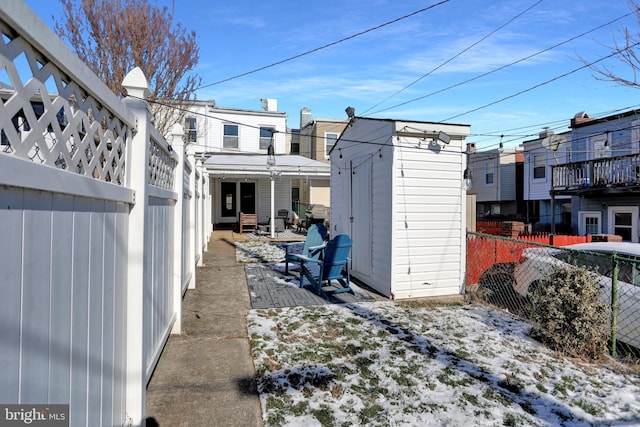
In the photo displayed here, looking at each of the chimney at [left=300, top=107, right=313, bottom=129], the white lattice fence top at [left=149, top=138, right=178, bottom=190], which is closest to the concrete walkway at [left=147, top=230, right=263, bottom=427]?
the white lattice fence top at [left=149, top=138, right=178, bottom=190]

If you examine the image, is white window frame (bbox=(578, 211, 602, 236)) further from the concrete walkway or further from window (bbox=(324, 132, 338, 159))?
the concrete walkway

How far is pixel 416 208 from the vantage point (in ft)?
21.3

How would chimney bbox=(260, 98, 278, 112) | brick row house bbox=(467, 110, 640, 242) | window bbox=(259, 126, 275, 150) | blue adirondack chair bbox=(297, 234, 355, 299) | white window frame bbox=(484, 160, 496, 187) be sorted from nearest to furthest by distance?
blue adirondack chair bbox=(297, 234, 355, 299), brick row house bbox=(467, 110, 640, 242), window bbox=(259, 126, 275, 150), chimney bbox=(260, 98, 278, 112), white window frame bbox=(484, 160, 496, 187)

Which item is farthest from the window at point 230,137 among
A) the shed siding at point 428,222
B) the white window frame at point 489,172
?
the white window frame at point 489,172

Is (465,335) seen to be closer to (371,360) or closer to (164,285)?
(371,360)

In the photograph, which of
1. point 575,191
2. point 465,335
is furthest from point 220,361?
point 575,191

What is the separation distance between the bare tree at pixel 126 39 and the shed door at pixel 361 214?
502 cm

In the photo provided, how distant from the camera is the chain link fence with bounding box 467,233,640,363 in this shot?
4.28 meters

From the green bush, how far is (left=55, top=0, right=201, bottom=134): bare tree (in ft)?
28.4

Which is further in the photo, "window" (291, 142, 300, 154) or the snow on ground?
"window" (291, 142, 300, 154)

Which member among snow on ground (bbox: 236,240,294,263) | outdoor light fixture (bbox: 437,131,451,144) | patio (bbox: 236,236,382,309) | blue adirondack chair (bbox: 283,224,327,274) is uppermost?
outdoor light fixture (bbox: 437,131,451,144)

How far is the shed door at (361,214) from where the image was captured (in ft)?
24.0

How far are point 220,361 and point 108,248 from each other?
222 cm

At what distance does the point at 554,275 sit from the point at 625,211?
12163mm
